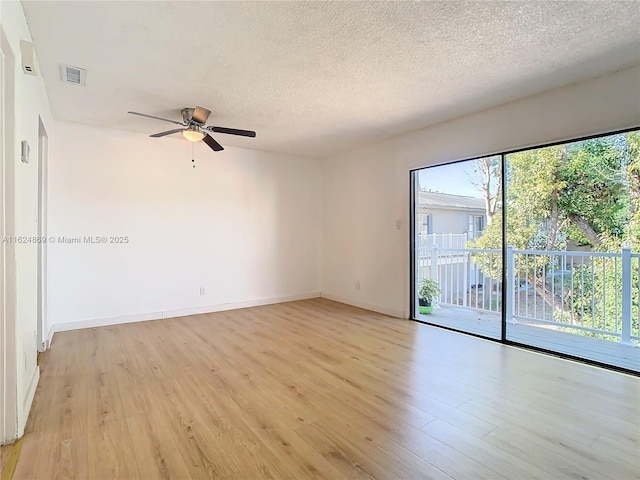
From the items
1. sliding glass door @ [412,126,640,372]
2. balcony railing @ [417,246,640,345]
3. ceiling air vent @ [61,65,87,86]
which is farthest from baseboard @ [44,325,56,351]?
balcony railing @ [417,246,640,345]

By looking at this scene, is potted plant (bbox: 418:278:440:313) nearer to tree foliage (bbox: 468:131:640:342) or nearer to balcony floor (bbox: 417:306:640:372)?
balcony floor (bbox: 417:306:640:372)

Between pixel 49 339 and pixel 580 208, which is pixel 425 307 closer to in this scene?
pixel 580 208

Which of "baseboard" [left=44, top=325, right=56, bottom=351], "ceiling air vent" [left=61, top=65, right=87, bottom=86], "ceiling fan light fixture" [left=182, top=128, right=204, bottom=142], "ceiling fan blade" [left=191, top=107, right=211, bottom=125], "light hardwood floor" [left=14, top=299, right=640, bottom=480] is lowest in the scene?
"light hardwood floor" [left=14, top=299, right=640, bottom=480]

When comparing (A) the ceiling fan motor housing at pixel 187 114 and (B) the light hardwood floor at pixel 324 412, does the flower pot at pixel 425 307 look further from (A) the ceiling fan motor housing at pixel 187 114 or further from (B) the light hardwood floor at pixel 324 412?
(A) the ceiling fan motor housing at pixel 187 114

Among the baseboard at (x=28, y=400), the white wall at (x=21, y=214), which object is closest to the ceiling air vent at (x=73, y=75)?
the white wall at (x=21, y=214)

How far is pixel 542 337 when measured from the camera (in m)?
3.87

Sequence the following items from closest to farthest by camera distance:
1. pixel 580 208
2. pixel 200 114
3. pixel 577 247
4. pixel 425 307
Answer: pixel 200 114
pixel 580 208
pixel 577 247
pixel 425 307

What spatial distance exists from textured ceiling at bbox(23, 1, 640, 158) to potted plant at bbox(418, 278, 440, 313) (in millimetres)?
2653

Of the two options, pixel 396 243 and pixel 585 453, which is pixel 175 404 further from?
pixel 396 243

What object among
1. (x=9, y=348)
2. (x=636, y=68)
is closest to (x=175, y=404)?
(x=9, y=348)

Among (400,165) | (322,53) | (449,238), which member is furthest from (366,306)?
(322,53)

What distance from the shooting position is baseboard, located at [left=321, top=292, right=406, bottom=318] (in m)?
4.77

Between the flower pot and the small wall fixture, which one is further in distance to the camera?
the flower pot

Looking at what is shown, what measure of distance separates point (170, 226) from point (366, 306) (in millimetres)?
3261
